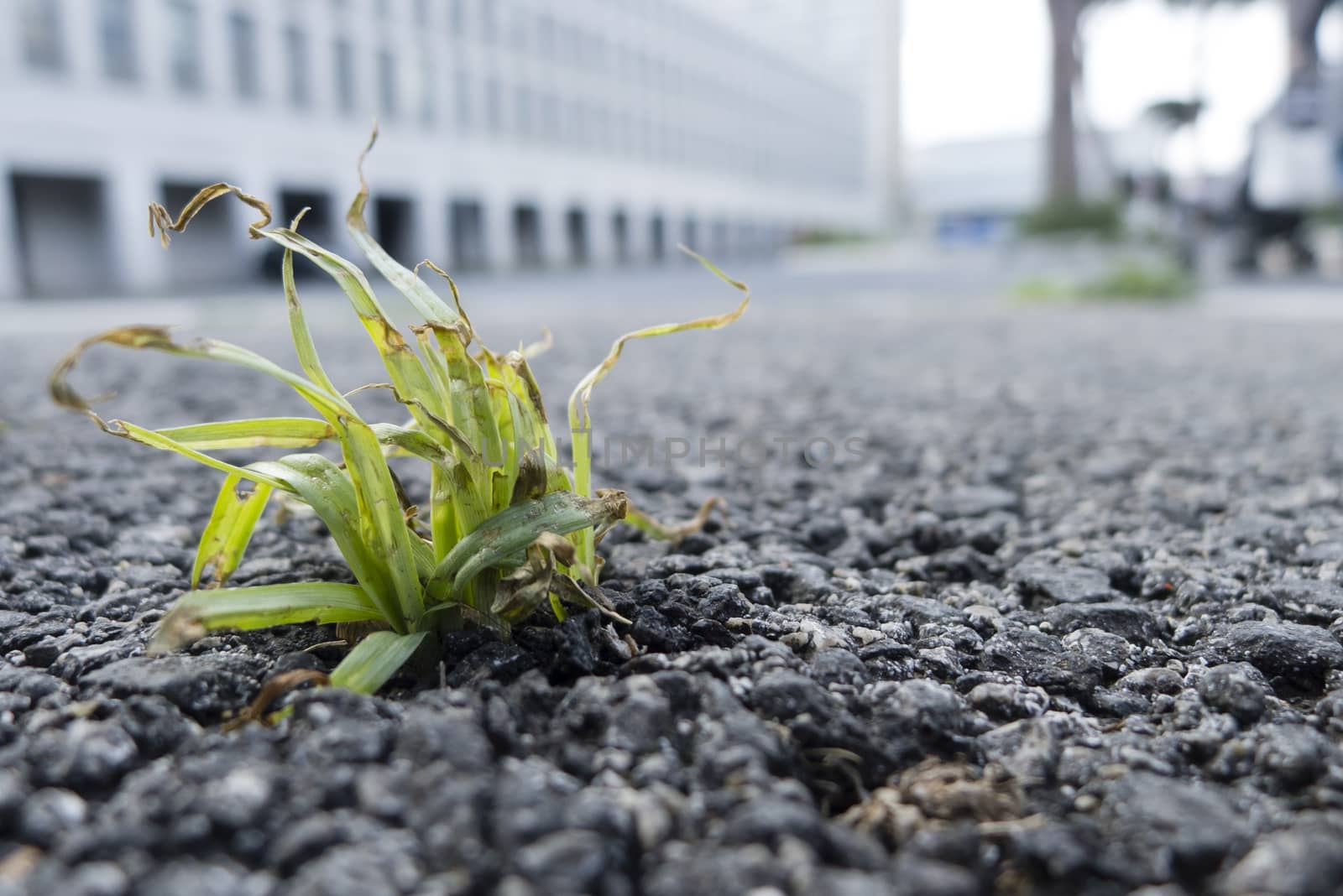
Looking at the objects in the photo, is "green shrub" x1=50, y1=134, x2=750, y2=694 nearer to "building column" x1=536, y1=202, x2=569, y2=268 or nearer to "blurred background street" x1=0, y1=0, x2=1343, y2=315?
"blurred background street" x1=0, y1=0, x2=1343, y2=315

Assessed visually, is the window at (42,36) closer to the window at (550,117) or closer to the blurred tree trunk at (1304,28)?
the window at (550,117)

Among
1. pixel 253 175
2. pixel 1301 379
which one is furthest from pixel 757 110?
pixel 1301 379

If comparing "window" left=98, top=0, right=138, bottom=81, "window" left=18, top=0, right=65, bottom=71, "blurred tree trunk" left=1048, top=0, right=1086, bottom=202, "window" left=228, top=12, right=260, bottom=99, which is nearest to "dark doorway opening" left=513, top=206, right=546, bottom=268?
"window" left=228, top=12, right=260, bottom=99

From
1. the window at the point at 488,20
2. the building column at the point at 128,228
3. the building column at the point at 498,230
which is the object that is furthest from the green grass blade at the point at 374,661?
the window at the point at 488,20

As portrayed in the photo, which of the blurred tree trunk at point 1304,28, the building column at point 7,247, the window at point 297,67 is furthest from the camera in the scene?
the window at point 297,67

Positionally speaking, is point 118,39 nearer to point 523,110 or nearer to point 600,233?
point 523,110

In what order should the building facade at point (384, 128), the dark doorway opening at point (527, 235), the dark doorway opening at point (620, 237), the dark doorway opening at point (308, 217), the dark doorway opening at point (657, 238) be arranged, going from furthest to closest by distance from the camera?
the dark doorway opening at point (657, 238) → the dark doorway opening at point (620, 237) → the dark doorway opening at point (527, 235) → the dark doorway opening at point (308, 217) → the building facade at point (384, 128)

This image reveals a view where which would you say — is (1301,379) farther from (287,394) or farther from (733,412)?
(287,394)

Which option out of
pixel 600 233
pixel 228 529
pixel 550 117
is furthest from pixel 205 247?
pixel 228 529
